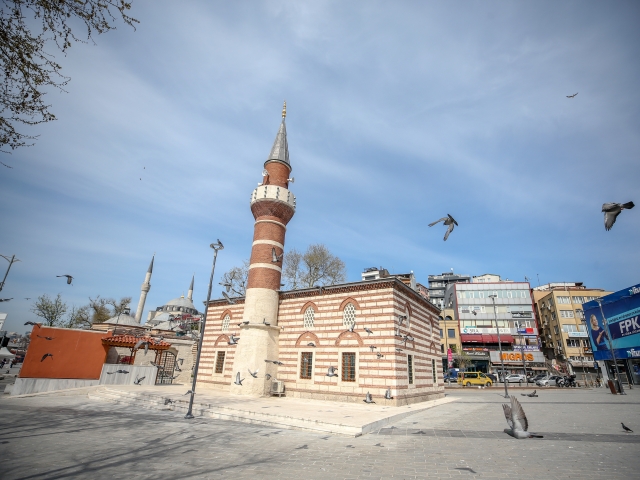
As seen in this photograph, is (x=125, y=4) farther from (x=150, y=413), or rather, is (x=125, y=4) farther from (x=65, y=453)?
(x=150, y=413)

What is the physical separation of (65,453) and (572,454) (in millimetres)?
10834

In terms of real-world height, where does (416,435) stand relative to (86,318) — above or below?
below

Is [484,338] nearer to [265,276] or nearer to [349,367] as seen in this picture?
[349,367]

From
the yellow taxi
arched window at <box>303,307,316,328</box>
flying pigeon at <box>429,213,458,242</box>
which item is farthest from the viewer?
the yellow taxi

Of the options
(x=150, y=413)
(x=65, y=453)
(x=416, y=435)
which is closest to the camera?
(x=65, y=453)

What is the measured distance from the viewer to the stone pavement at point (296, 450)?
6.00 m

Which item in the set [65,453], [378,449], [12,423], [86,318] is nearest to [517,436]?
[378,449]

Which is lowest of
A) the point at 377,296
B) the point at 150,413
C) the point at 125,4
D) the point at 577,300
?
the point at 150,413

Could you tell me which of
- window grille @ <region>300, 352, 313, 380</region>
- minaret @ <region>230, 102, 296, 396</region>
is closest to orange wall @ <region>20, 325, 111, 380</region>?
minaret @ <region>230, 102, 296, 396</region>

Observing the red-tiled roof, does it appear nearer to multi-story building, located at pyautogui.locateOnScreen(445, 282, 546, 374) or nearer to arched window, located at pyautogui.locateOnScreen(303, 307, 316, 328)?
arched window, located at pyautogui.locateOnScreen(303, 307, 316, 328)

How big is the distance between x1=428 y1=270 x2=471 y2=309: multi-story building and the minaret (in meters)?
77.5

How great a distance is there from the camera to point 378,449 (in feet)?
26.3

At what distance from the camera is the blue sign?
32.6 meters

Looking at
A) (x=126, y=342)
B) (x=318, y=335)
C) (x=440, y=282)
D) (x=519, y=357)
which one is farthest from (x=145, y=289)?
(x=440, y=282)
